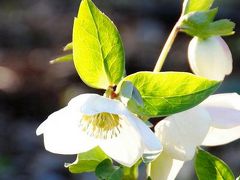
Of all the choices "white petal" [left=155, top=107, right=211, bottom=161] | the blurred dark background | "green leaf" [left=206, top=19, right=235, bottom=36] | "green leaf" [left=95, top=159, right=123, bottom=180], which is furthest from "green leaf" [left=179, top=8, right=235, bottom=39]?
the blurred dark background

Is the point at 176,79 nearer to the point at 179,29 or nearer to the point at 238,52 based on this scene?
the point at 179,29

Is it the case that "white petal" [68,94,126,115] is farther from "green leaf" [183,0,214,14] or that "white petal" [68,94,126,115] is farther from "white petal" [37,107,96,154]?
"green leaf" [183,0,214,14]

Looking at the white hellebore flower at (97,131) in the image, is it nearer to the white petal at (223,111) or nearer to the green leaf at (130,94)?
the green leaf at (130,94)

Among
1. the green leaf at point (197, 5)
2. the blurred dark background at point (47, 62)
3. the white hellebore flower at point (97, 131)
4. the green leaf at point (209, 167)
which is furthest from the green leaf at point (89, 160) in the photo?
the blurred dark background at point (47, 62)

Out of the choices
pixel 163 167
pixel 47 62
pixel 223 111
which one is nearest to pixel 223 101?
pixel 223 111

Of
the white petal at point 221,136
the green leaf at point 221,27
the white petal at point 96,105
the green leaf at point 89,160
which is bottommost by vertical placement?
the green leaf at point 89,160
